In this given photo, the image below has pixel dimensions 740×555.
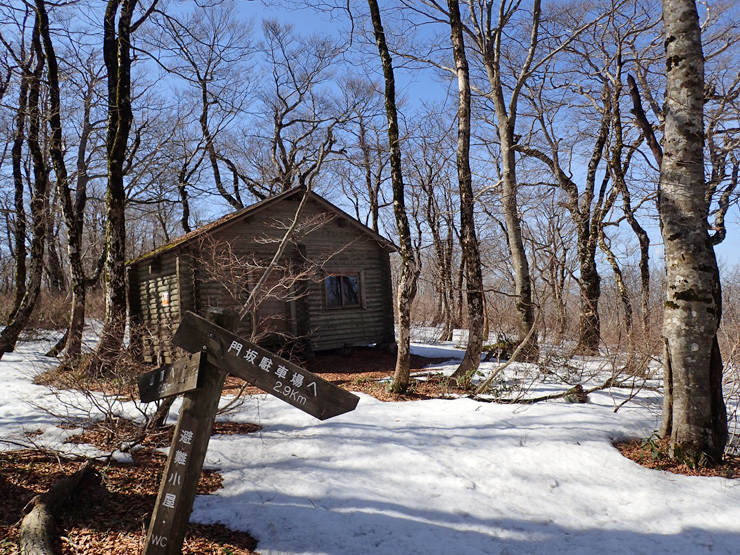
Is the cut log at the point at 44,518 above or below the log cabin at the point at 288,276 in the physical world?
below

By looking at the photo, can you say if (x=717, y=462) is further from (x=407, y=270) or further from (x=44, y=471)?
(x=44, y=471)

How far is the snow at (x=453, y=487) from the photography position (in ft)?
14.3

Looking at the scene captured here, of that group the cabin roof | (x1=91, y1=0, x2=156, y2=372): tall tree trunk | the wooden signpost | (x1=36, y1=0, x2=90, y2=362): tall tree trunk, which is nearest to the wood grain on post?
the wooden signpost

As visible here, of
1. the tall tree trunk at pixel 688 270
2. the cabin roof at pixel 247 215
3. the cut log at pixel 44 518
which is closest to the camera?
the cut log at pixel 44 518

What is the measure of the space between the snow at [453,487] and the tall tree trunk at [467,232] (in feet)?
7.32

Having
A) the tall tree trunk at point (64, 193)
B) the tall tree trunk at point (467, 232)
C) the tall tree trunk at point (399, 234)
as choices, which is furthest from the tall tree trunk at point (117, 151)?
the tall tree trunk at point (467, 232)

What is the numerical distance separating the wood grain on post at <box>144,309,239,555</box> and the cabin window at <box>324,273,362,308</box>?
1161cm

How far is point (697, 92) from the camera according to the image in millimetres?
5824

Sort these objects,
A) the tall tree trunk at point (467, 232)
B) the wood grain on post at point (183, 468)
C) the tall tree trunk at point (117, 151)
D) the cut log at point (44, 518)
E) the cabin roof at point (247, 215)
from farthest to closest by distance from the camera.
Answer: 1. the cabin roof at point (247, 215)
2. the tall tree trunk at point (117, 151)
3. the tall tree trunk at point (467, 232)
4. the cut log at point (44, 518)
5. the wood grain on post at point (183, 468)

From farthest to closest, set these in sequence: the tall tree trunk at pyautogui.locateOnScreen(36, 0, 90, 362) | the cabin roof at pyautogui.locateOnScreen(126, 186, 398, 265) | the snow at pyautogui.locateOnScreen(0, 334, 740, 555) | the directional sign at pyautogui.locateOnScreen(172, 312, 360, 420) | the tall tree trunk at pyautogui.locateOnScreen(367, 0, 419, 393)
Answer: the cabin roof at pyautogui.locateOnScreen(126, 186, 398, 265), the tall tree trunk at pyautogui.locateOnScreen(36, 0, 90, 362), the tall tree trunk at pyautogui.locateOnScreen(367, 0, 419, 393), the snow at pyautogui.locateOnScreen(0, 334, 740, 555), the directional sign at pyautogui.locateOnScreen(172, 312, 360, 420)

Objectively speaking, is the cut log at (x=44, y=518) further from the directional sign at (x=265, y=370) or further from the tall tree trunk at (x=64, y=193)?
the tall tree trunk at (x=64, y=193)

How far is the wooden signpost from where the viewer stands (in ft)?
10.6

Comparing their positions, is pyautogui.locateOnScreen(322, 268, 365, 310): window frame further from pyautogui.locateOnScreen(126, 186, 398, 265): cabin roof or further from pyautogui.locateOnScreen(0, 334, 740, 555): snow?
pyautogui.locateOnScreen(0, 334, 740, 555): snow

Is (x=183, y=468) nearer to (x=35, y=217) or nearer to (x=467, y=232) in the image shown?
(x=467, y=232)
